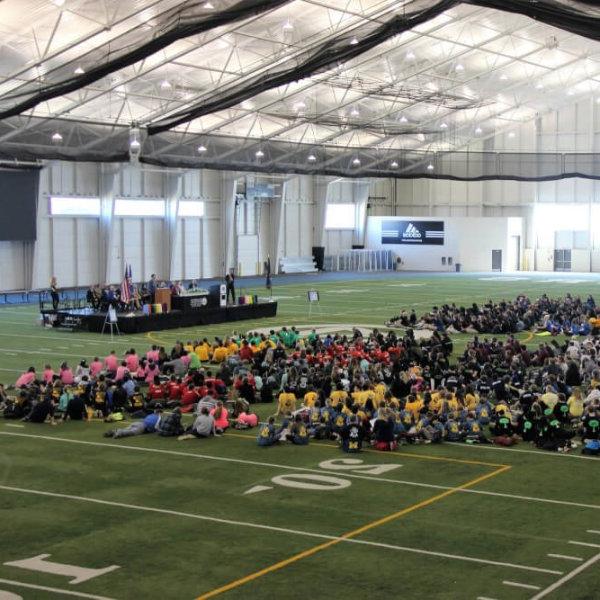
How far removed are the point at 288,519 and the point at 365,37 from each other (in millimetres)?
23483

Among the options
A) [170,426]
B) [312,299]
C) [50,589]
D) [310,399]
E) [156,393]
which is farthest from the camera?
[312,299]

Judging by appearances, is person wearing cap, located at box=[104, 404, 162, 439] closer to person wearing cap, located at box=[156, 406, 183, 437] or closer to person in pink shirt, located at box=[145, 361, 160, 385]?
person wearing cap, located at box=[156, 406, 183, 437]

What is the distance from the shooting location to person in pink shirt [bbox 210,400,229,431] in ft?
69.6

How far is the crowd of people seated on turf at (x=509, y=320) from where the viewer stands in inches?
1475

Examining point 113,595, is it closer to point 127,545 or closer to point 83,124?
point 127,545

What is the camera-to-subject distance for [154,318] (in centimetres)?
3878

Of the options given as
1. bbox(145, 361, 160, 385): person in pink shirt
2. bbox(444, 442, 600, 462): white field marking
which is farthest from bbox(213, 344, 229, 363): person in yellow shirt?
bbox(444, 442, 600, 462): white field marking

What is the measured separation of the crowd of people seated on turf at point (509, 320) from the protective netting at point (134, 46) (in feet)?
43.9

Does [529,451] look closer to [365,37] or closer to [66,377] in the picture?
[66,377]

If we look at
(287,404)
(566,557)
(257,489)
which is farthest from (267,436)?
(566,557)

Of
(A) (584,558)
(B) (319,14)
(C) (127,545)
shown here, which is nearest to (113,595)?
(C) (127,545)

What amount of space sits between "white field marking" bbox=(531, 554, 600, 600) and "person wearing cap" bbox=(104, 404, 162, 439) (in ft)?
32.9

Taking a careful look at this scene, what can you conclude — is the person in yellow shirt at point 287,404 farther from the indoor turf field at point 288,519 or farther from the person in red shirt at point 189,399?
the person in red shirt at point 189,399

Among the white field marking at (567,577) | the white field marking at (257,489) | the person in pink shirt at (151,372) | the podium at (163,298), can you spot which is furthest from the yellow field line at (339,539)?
the podium at (163,298)
